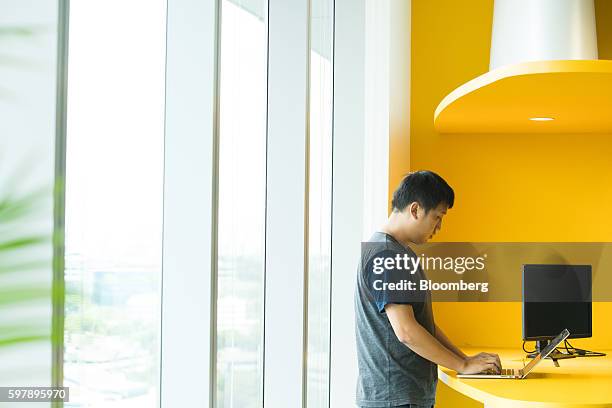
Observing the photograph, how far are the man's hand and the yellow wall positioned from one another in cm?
77

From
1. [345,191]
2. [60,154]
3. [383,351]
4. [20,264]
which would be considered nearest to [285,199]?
[345,191]

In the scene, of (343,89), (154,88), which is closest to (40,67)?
(154,88)

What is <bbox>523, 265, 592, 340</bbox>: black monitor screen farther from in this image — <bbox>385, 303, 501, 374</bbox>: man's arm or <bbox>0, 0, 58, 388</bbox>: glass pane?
<bbox>0, 0, 58, 388</bbox>: glass pane

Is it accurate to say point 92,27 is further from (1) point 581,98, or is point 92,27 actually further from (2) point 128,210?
(1) point 581,98

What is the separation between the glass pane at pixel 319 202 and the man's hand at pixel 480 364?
27.5 inches

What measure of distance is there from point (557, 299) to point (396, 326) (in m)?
0.99

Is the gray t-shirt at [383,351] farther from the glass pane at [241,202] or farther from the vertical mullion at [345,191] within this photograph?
the vertical mullion at [345,191]

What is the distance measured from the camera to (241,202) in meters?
2.25

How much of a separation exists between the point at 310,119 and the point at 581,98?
93 cm

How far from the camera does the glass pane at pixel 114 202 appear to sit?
1.33 meters

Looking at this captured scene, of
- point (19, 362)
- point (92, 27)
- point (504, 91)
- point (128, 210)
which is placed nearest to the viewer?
point (19, 362)

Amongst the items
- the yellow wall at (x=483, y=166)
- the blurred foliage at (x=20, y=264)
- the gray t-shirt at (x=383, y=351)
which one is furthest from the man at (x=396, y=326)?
the blurred foliage at (x=20, y=264)

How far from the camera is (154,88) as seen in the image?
1709mm

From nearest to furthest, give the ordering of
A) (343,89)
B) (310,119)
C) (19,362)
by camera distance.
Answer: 1. (19,362)
2. (310,119)
3. (343,89)
